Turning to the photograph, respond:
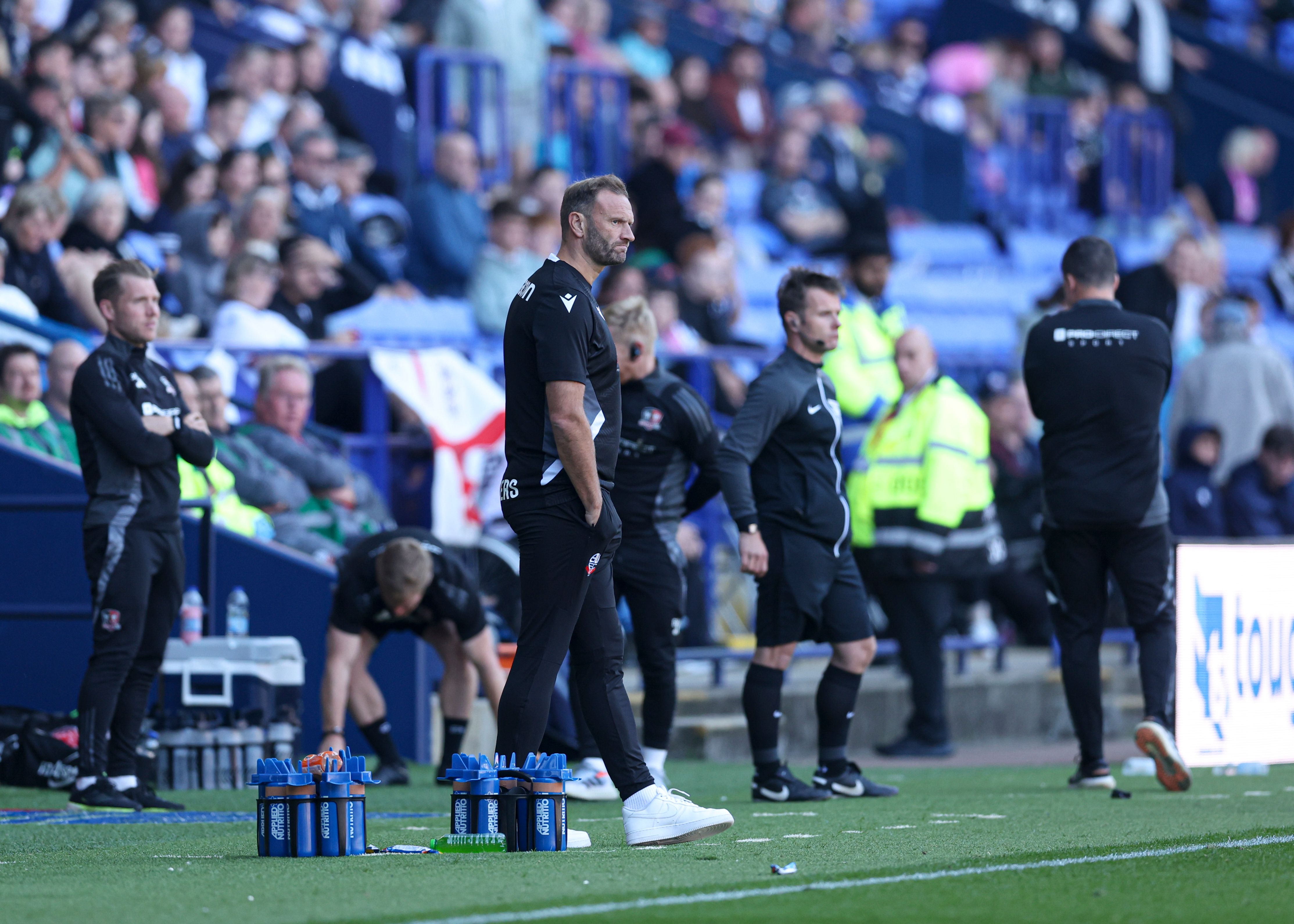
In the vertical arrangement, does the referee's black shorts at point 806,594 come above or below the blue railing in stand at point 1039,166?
below

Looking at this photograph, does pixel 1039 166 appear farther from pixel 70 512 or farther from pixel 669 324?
pixel 70 512

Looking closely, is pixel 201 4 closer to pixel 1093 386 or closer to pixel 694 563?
pixel 694 563

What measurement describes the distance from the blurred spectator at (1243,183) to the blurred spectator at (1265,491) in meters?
9.01

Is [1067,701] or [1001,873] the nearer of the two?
[1001,873]

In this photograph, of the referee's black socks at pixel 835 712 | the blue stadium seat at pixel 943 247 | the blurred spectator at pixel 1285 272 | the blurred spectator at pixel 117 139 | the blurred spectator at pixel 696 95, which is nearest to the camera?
the referee's black socks at pixel 835 712

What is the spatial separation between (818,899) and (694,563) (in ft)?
21.4

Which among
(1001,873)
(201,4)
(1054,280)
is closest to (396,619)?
(1001,873)

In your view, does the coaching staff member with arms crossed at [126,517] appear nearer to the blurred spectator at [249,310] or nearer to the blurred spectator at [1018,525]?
the blurred spectator at [249,310]

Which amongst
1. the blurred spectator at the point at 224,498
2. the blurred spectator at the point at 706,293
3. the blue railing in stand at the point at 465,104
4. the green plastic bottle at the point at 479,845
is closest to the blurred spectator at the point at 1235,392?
the blurred spectator at the point at 706,293

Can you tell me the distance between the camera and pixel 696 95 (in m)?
19.2

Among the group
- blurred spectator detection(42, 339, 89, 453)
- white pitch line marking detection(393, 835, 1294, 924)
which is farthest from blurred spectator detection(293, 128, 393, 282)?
white pitch line marking detection(393, 835, 1294, 924)

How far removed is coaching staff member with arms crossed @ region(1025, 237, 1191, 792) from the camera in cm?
861

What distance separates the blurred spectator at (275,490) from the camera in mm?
10781

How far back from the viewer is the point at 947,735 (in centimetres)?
1106
